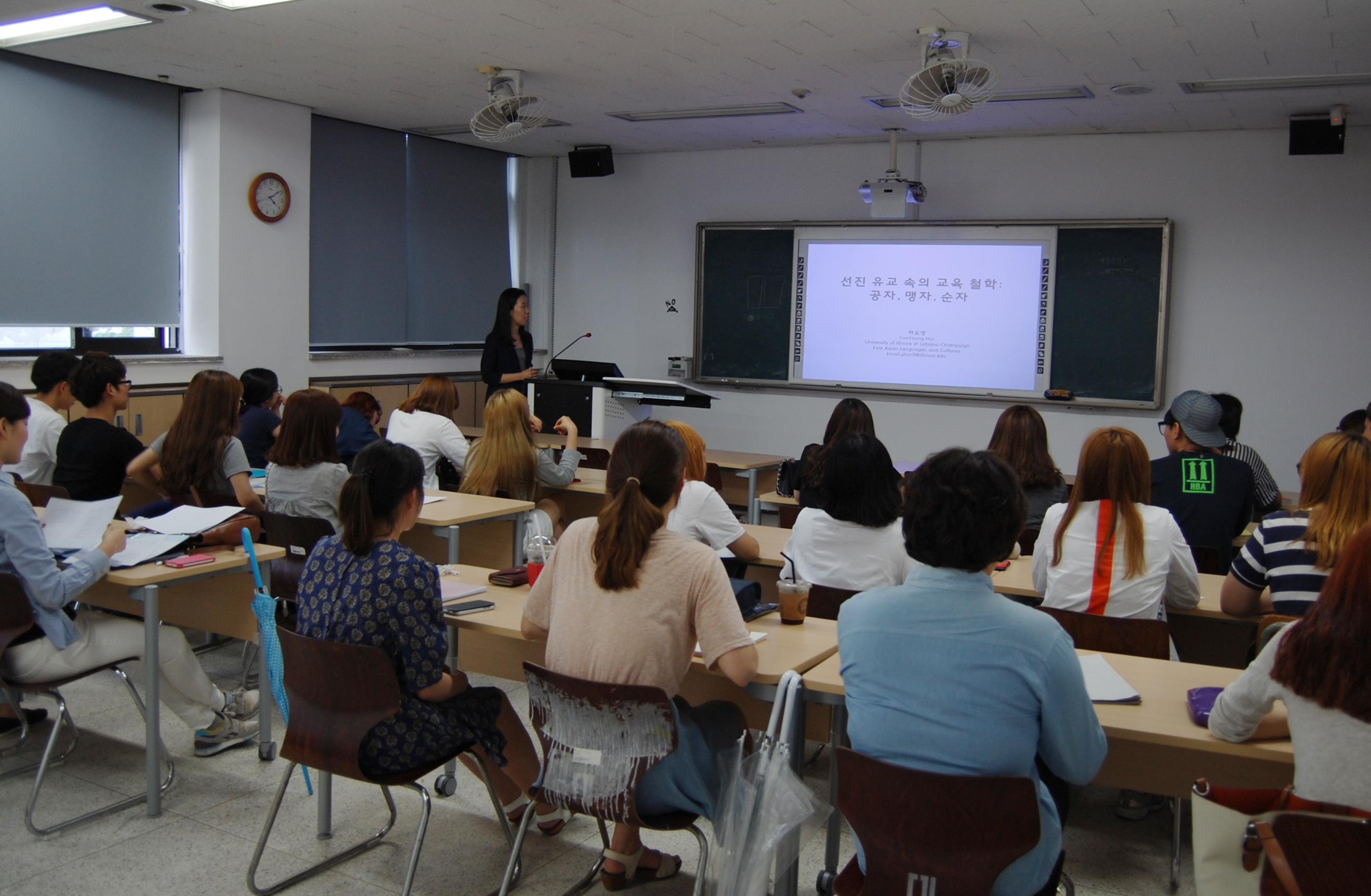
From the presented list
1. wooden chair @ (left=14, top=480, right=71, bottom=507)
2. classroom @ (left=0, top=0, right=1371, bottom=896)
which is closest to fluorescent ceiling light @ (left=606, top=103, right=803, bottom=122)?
classroom @ (left=0, top=0, right=1371, bottom=896)

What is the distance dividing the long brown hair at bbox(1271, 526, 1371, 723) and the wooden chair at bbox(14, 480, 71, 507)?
4.07 metres

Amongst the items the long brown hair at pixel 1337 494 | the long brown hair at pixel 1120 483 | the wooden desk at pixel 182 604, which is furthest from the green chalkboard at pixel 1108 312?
the wooden desk at pixel 182 604

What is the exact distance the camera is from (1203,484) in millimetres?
3967

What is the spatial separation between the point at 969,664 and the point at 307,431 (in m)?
2.94

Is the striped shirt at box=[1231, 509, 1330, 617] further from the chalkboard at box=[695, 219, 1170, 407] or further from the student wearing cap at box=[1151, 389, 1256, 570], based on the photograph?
the chalkboard at box=[695, 219, 1170, 407]

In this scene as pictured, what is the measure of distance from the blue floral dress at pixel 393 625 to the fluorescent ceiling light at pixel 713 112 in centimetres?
503

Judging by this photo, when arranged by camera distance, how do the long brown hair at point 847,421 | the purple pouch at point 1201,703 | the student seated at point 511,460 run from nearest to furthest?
1. the purple pouch at point 1201,703
2. the long brown hair at point 847,421
3. the student seated at point 511,460

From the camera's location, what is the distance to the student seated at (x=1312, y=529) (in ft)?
8.83

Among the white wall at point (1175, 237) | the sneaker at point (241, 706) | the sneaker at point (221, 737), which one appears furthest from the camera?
the white wall at point (1175, 237)

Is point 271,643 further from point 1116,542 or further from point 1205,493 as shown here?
point 1205,493

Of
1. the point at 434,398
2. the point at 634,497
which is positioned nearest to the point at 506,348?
the point at 434,398

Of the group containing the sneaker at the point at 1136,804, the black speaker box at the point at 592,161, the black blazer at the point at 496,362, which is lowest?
the sneaker at the point at 1136,804

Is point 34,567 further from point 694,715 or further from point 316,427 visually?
point 694,715

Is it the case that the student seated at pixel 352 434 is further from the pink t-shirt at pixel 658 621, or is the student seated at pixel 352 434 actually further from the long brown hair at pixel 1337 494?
the long brown hair at pixel 1337 494
